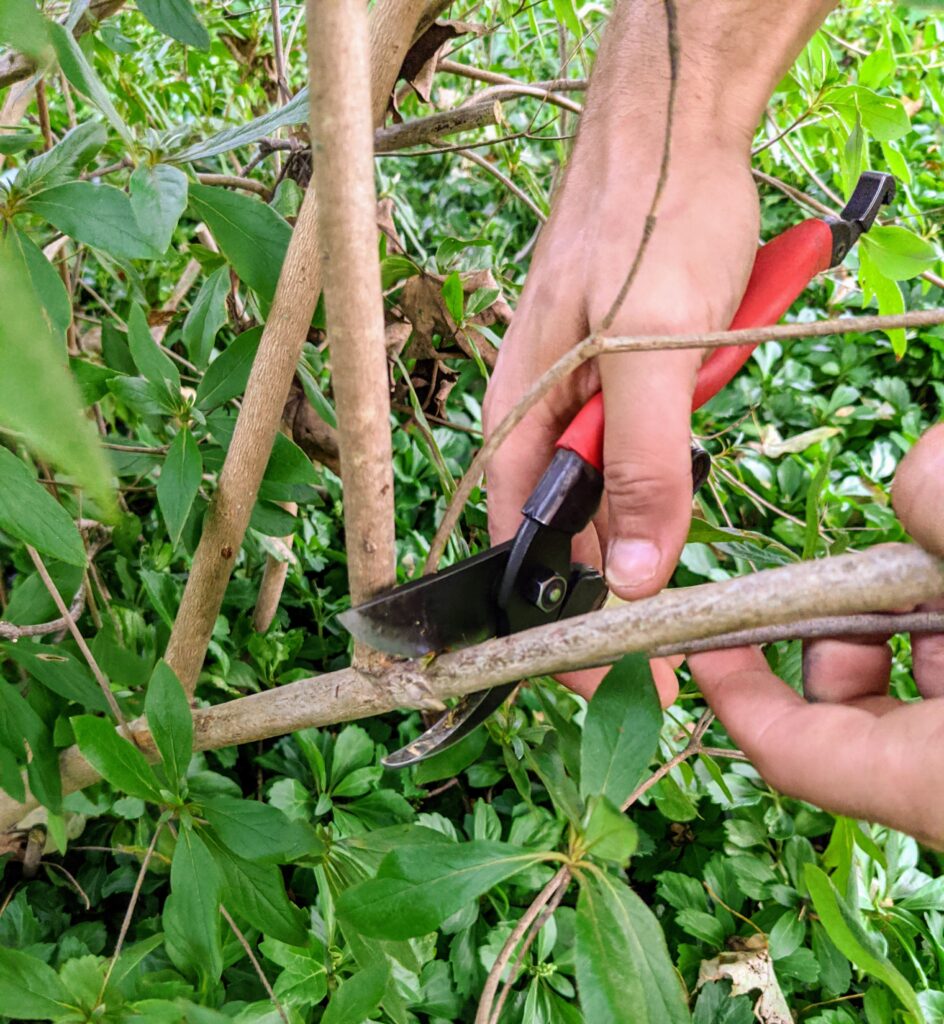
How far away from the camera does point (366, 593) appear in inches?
22.6

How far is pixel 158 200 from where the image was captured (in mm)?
526

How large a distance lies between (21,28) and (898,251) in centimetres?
89

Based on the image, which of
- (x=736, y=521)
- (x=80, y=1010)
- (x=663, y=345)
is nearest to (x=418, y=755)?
(x=80, y=1010)

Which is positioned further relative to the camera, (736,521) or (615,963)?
(736,521)

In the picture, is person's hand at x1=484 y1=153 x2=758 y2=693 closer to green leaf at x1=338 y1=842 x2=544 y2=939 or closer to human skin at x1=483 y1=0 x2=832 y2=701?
human skin at x1=483 y1=0 x2=832 y2=701

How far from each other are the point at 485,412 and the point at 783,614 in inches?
18.4

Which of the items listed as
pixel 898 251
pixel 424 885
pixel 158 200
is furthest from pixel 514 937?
pixel 898 251

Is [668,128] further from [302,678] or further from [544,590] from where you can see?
[302,678]

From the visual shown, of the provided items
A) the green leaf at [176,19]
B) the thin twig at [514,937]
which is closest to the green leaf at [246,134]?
the green leaf at [176,19]

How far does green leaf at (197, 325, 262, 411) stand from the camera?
29.8 inches

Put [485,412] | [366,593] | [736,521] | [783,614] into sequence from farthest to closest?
[736,521], [485,412], [366,593], [783,614]

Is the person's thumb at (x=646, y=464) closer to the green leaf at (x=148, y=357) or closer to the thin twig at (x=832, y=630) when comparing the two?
the thin twig at (x=832, y=630)

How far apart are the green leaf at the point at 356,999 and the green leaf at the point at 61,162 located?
2.03 ft

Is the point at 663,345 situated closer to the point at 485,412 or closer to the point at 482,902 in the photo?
the point at 485,412
